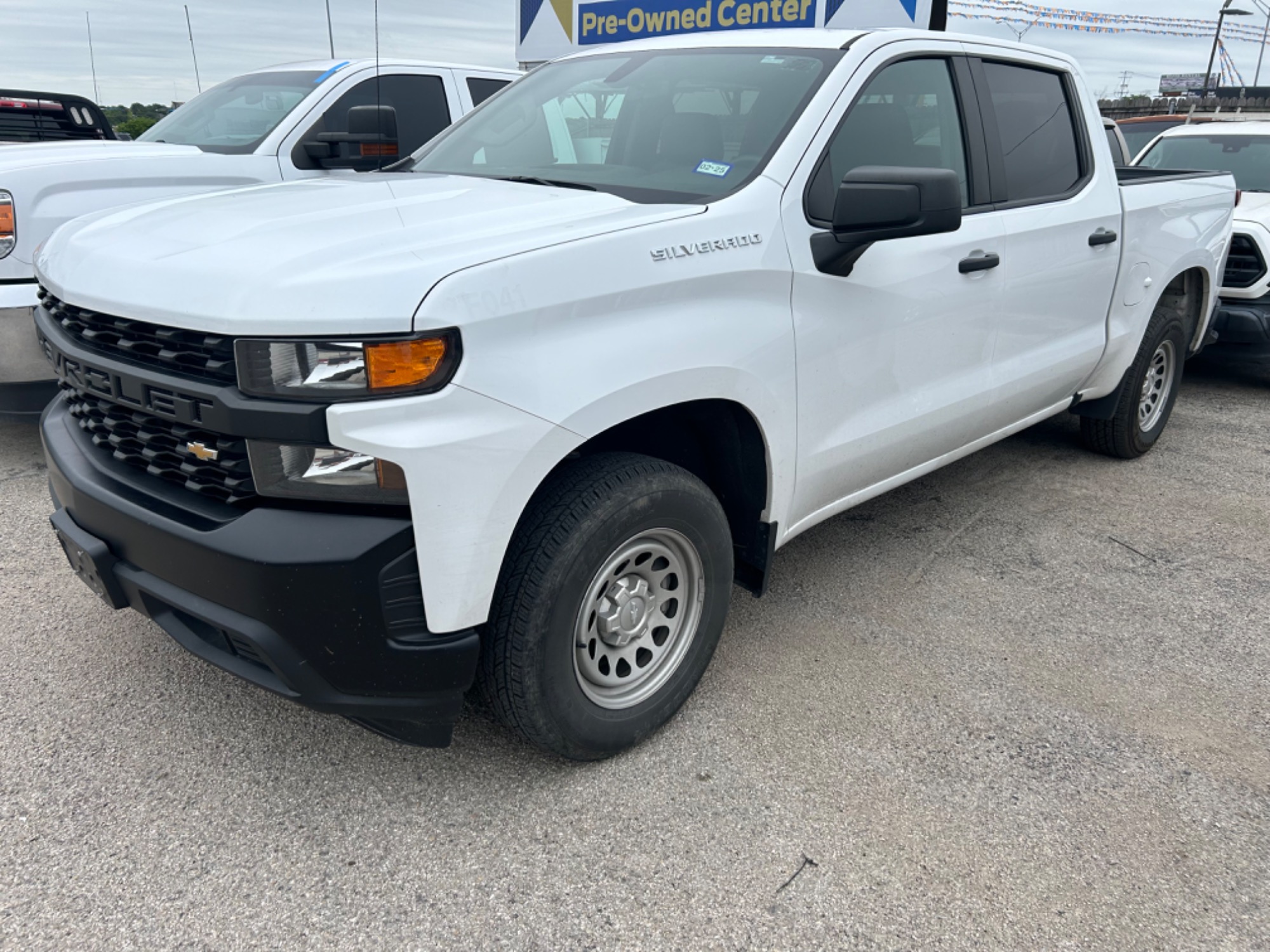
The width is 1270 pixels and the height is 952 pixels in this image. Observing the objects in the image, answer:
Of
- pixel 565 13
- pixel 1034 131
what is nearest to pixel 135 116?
pixel 565 13

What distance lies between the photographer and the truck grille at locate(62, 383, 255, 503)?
2.06m

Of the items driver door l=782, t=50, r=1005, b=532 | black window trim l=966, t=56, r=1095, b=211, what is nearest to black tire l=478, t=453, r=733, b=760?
driver door l=782, t=50, r=1005, b=532

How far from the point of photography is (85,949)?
2.00m

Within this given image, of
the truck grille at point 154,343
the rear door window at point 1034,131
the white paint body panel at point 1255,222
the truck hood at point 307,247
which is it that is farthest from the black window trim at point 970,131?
the white paint body panel at point 1255,222

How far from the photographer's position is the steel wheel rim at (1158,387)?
200 inches

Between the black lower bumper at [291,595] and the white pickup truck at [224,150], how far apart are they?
224 centimetres

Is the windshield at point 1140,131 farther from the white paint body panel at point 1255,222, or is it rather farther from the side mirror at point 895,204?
the side mirror at point 895,204

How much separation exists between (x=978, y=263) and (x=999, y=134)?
25.0 inches

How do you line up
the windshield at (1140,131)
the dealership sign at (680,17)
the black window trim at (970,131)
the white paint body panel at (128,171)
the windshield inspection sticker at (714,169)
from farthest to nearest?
the windshield at (1140,131), the dealership sign at (680,17), the white paint body panel at (128,171), the black window trim at (970,131), the windshield inspection sticker at (714,169)

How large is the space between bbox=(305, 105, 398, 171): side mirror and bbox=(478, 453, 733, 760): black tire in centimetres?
217

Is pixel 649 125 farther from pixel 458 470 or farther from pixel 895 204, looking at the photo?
pixel 458 470

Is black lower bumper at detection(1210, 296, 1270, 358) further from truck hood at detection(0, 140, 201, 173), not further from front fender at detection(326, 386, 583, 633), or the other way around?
truck hood at detection(0, 140, 201, 173)

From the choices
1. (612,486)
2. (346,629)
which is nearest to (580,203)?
(612,486)

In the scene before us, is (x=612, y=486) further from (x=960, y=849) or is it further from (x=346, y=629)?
(x=960, y=849)
